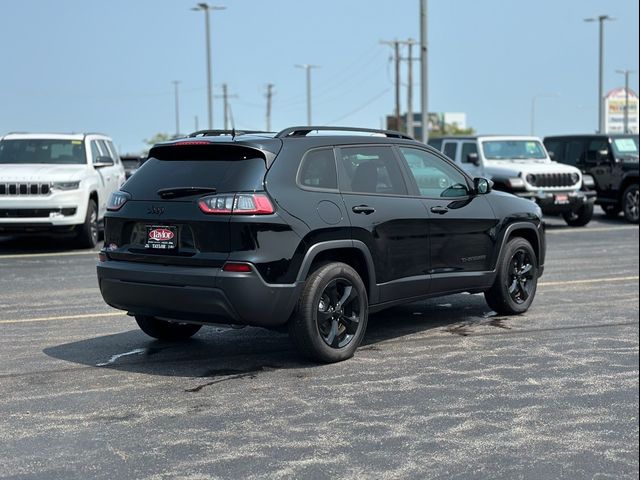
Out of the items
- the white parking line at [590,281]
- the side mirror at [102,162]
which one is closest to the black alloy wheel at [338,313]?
the white parking line at [590,281]

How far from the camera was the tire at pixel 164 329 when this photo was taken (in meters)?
7.61

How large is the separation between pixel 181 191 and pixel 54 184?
846 centimetres

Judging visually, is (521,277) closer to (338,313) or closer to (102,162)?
(338,313)

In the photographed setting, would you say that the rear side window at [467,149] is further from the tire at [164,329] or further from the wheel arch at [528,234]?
the tire at [164,329]

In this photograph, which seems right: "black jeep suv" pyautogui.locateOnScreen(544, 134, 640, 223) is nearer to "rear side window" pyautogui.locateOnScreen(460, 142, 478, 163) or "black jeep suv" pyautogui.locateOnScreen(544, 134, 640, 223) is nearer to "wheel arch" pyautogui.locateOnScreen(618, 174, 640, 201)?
"wheel arch" pyautogui.locateOnScreen(618, 174, 640, 201)

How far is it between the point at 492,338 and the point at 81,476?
4159 mm

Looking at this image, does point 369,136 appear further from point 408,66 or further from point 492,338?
point 408,66

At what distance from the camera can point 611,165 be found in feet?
68.0

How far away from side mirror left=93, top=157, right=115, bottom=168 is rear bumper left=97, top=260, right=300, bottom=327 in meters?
9.16

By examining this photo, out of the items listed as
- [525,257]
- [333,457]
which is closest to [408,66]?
[525,257]

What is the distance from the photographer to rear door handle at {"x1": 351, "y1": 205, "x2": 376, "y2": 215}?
7044mm

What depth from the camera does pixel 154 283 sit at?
659 cm

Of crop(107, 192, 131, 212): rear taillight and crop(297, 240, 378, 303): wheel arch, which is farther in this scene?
crop(107, 192, 131, 212): rear taillight

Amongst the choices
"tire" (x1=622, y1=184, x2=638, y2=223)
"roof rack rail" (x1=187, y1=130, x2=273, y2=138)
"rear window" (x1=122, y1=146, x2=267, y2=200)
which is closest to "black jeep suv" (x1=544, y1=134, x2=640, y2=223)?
"tire" (x1=622, y1=184, x2=638, y2=223)
